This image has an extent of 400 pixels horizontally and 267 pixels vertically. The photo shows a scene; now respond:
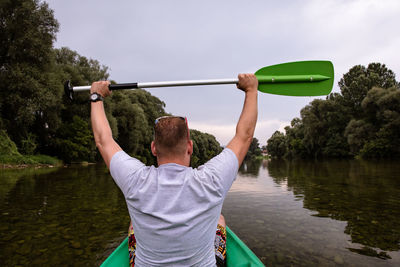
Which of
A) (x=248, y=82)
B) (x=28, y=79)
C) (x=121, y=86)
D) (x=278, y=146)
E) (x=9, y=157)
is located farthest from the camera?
(x=278, y=146)

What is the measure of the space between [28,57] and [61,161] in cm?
934

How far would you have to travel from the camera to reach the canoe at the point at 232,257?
7.30 feet

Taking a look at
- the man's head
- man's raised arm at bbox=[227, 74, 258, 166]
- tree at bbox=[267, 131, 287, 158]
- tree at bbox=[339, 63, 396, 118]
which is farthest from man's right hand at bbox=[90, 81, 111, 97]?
tree at bbox=[267, 131, 287, 158]

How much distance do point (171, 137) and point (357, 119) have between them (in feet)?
167

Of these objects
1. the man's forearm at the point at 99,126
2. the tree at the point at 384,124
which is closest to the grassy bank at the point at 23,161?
the man's forearm at the point at 99,126

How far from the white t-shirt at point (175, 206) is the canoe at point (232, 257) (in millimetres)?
892

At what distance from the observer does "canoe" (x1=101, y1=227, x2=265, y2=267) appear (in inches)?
87.7

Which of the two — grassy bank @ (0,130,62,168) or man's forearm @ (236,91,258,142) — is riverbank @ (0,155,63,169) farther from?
man's forearm @ (236,91,258,142)

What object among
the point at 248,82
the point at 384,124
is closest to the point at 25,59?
the point at 248,82

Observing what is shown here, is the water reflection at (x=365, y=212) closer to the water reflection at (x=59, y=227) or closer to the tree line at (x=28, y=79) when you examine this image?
the water reflection at (x=59, y=227)

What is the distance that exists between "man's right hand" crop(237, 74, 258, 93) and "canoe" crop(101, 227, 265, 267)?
1.50m

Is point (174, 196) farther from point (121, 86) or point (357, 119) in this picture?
point (357, 119)

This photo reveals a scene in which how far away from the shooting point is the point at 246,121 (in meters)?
1.79

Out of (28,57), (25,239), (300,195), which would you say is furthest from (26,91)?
(300,195)
